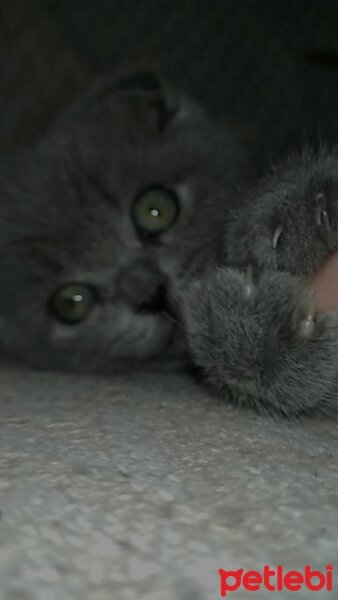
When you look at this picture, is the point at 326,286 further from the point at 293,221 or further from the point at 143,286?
the point at 143,286

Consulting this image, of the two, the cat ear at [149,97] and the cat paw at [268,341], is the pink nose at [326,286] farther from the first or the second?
the cat ear at [149,97]

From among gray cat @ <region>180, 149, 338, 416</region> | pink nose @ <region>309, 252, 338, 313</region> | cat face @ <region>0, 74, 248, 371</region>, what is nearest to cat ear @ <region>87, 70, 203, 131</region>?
cat face @ <region>0, 74, 248, 371</region>

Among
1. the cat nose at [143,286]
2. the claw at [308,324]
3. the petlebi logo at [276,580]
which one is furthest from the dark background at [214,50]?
the petlebi logo at [276,580]

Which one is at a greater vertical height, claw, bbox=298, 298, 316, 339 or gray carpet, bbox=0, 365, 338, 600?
claw, bbox=298, 298, 316, 339

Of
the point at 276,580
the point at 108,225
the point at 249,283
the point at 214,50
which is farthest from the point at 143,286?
the point at 276,580

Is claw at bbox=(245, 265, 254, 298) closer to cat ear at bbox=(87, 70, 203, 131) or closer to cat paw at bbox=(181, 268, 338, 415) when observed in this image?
cat paw at bbox=(181, 268, 338, 415)

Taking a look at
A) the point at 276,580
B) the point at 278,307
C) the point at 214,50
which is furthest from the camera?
the point at 214,50

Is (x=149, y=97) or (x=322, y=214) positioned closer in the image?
(x=322, y=214)
